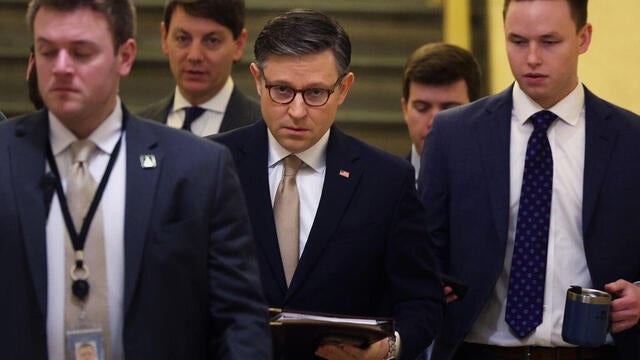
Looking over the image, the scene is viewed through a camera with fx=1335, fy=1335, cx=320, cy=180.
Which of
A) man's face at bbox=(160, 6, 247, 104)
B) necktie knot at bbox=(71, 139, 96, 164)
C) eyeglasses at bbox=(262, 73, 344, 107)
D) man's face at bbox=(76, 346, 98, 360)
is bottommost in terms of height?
man's face at bbox=(76, 346, 98, 360)

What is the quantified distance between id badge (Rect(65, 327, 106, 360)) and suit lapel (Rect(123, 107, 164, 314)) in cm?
10

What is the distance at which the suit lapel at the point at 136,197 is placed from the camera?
3109mm

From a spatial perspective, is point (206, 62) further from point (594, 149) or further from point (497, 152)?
point (594, 149)

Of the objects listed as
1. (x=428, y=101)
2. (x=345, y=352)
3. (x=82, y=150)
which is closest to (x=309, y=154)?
(x=345, y=352)

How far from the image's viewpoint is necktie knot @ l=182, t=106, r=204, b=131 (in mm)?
5730

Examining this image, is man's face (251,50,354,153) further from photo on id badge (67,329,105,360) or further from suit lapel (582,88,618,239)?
photo on id badge (67,329,105,360)

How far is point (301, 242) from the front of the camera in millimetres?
3963

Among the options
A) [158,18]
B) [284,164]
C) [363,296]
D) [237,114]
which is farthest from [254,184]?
[158,18]

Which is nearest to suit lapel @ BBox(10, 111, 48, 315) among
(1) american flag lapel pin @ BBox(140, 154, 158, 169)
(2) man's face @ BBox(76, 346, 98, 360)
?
(2) man's face @ BBox(76, 346, 98, 360)

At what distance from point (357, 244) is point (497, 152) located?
2.21 feet

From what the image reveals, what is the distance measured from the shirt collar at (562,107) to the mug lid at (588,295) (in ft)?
1.98

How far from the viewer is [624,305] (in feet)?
13.4

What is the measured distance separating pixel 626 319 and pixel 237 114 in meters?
2.16

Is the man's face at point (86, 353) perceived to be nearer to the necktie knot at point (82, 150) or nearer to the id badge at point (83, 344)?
the id badge at point (83, 344)
